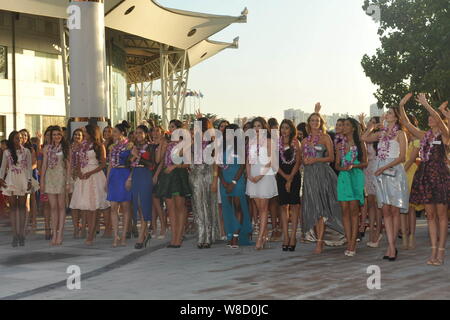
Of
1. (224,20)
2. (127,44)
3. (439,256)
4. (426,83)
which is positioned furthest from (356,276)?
(127,44)

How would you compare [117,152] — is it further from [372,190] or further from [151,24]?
[151,24]

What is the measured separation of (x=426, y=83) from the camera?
96.6 ft

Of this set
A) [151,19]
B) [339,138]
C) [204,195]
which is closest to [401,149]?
[339,138]

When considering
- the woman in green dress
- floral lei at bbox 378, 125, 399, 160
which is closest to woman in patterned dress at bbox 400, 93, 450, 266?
floral lei at bbox 378, 125, 399, 160

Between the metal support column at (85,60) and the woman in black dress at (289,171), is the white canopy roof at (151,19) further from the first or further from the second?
the woman in black dress at (289,171)

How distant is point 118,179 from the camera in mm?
10734

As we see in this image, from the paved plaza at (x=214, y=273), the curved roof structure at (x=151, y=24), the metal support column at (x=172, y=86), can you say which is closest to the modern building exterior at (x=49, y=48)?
the curved roof structure at (x=151, y=24)

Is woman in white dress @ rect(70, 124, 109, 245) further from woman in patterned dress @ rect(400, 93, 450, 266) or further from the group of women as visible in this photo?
woman in patterned dress @ rect(400, 93, 450, 266)

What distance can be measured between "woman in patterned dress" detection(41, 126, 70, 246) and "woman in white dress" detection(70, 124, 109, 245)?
7.8 inches

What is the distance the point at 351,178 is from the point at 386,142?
70 centimetres

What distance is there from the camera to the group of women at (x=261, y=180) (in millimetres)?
9078

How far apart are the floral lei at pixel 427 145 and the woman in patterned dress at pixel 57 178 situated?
537 cm
